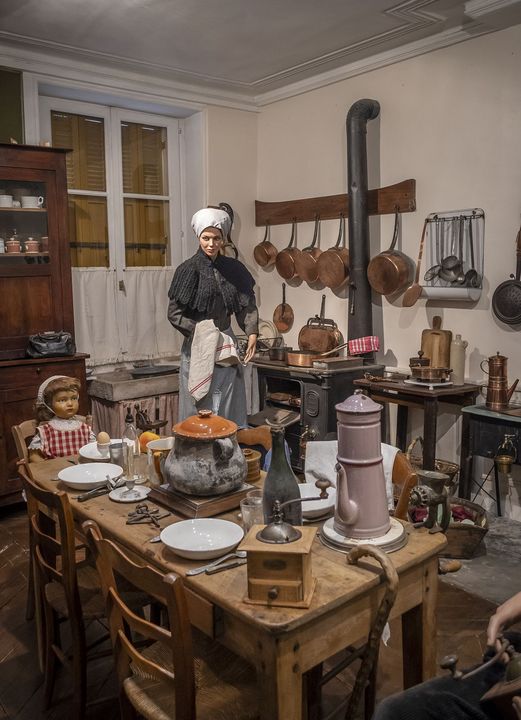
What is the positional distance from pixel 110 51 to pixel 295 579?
4202mm

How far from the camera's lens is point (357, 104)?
458cm

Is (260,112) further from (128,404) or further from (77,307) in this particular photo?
Result: (128,404)

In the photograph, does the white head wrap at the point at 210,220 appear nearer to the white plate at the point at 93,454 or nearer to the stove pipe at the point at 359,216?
the stove pipe at the point at 359,216

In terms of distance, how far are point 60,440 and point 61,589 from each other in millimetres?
873

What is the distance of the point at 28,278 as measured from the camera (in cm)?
426

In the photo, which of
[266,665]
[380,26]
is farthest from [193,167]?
[266,665]

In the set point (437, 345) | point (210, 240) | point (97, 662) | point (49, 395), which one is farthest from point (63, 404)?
point (437, 345)

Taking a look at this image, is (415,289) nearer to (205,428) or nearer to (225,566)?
(205,428)

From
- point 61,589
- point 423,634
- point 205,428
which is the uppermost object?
point 205,428

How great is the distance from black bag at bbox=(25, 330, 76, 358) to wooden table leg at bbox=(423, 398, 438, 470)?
2.37 metres

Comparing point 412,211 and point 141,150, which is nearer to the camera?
point 412,211

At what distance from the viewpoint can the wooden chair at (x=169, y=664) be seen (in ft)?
4.93

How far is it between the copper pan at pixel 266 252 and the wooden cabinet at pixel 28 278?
1858mm

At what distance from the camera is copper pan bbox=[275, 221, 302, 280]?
5.39 metres
